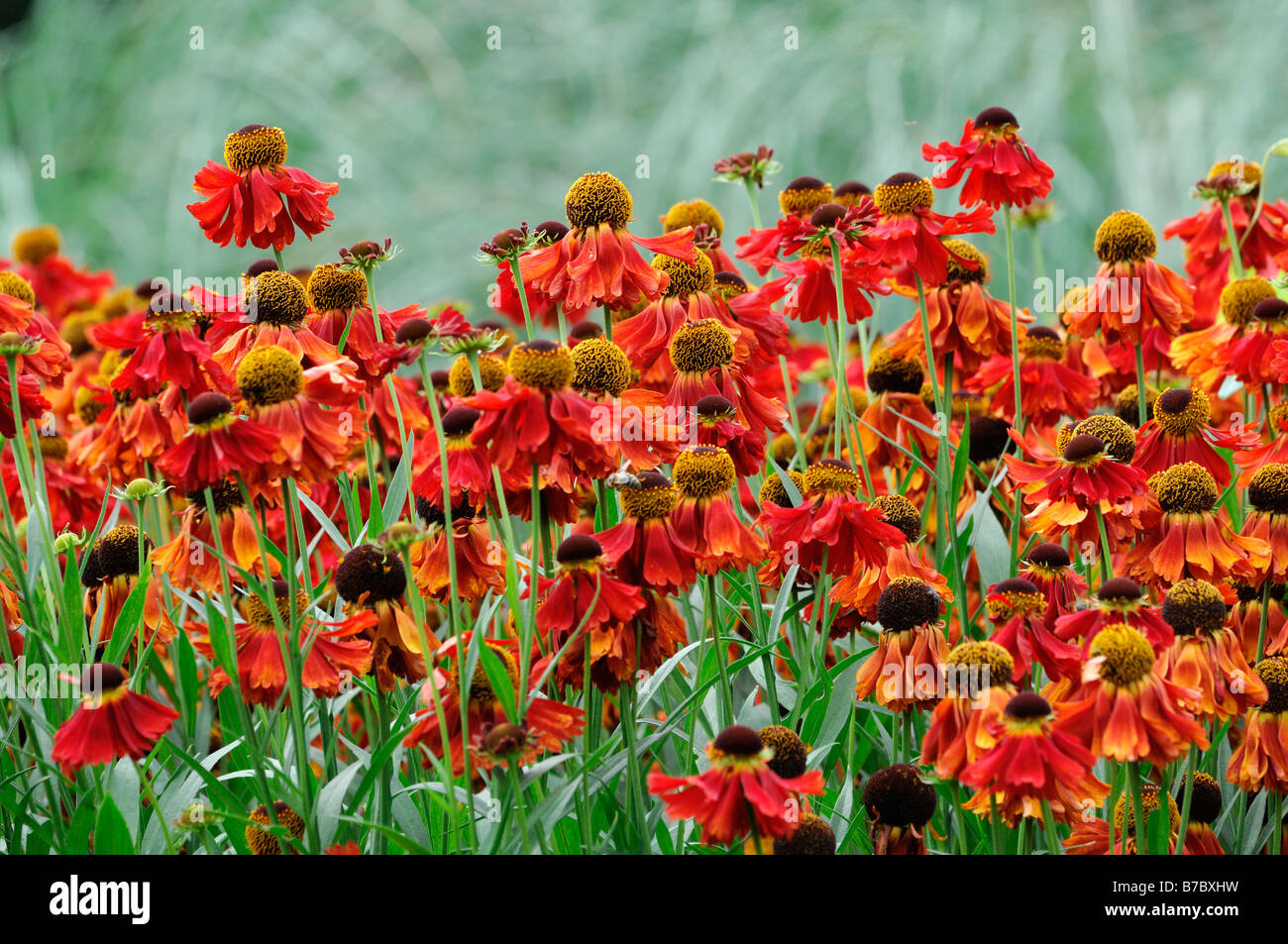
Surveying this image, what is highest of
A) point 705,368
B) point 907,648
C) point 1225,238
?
point 1225,238

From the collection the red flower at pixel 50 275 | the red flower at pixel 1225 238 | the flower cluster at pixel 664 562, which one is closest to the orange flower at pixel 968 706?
the flower cluster at pixel 664 562

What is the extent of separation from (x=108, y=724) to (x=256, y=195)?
69 centimetres

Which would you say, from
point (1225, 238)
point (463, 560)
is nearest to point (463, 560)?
point (463, 560)

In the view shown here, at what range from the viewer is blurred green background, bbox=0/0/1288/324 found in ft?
17.6

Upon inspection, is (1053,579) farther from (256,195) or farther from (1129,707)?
(256,195)

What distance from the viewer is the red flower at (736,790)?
111cm

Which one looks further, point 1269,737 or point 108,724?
point 1269,737

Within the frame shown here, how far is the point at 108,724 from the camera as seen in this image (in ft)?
4.09

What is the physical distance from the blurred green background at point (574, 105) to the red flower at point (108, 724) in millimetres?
4038

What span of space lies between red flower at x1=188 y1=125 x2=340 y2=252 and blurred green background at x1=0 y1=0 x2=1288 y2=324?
357 cm

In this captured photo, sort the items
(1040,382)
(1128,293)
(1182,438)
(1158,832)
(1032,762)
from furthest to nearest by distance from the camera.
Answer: (1040,382) → (1128,293) → (1182,438) → (1158,832) → (1032,762)

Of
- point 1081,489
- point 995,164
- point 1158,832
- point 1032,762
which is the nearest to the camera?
point 1032,762

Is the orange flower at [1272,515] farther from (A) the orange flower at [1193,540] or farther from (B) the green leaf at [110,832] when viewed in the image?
(B) the green leaf at [110,832]
